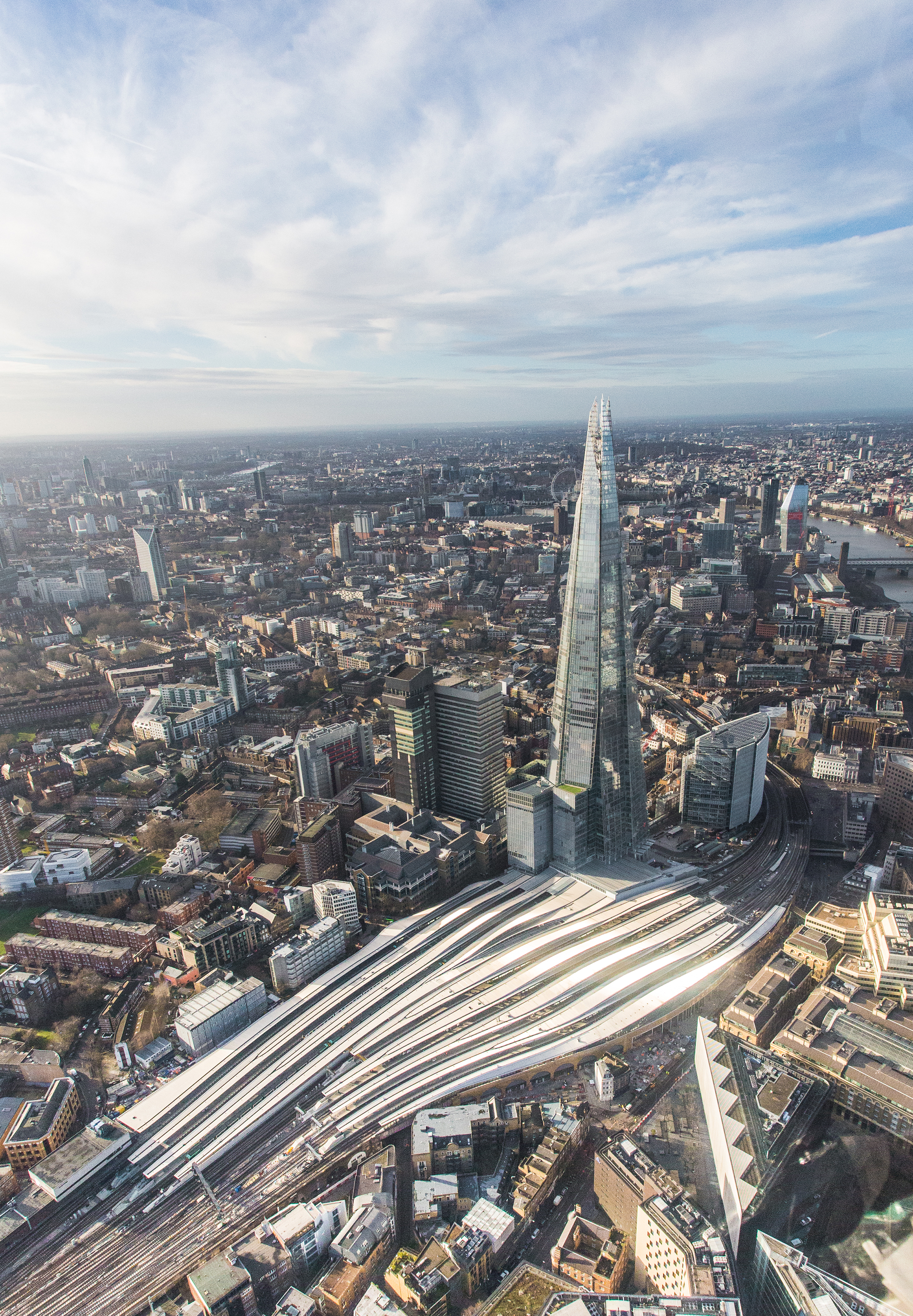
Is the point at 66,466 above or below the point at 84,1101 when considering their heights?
above

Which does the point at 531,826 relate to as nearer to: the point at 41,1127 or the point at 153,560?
the point at 41,1127

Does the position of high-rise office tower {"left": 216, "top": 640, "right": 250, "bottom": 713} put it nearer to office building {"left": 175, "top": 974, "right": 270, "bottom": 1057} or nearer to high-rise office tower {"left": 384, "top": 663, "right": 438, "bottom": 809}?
high-rise office tower {"left": 384, "top": 663, "right": 438, "bottom": 809}

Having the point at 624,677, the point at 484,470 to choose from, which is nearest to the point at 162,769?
the point at 624,677

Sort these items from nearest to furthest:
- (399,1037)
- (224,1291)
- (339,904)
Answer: (224,1291) → (399,1037) → (339,904)

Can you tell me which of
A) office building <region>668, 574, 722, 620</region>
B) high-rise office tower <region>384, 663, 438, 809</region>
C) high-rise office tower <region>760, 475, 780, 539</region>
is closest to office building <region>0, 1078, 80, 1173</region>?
high-rise office tower <region>384, 663, 438, 809</region>

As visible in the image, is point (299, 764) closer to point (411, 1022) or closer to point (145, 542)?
point (411, 1022)

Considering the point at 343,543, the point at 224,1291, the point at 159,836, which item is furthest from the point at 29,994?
the point at 343,543
